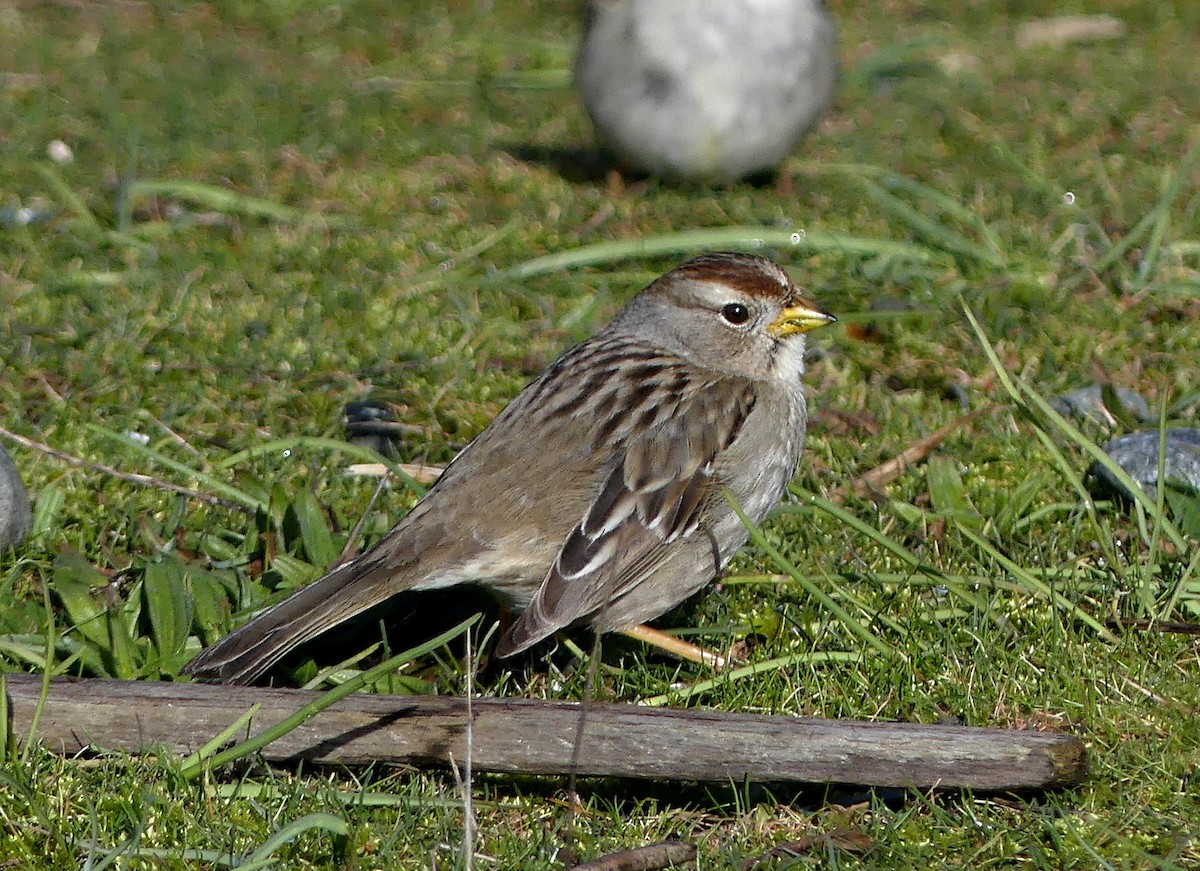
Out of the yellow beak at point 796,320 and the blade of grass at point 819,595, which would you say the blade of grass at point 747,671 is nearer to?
the blade of grass at point 819,595

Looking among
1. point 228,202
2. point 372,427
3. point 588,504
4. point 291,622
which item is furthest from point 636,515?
point 228,202

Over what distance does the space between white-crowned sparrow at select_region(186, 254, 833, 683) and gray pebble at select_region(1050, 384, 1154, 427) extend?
1.10m

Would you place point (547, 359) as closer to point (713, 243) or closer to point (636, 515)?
point (713, 243)

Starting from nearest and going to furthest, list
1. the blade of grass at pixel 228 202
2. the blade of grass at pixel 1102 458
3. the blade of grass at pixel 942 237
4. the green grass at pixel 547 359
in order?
the green grass at pixel 547 359 < the blade of grass at pixel 1102 458 < the blade of grass at pixel 942 237 < the blade of grass at pixel 228 202

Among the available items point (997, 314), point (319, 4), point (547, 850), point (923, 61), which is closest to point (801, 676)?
point (547, 850)

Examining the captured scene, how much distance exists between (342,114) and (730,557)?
470 cm

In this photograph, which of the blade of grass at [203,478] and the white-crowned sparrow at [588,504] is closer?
the white-crowned sparrow at [588,504]

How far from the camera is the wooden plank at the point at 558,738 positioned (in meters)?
3.13

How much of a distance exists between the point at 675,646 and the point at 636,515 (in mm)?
368

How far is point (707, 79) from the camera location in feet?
21.4

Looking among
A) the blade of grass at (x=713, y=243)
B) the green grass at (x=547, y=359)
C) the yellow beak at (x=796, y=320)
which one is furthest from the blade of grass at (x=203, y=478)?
the blade of grass at (x=713, y=243)

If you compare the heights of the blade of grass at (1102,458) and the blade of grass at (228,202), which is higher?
the blade of grass at (1102,458)

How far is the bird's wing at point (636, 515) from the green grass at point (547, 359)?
0.24 metres

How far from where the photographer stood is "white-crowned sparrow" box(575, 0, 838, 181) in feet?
21.3
